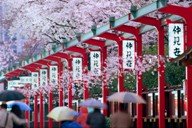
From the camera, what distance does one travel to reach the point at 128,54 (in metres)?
26.8

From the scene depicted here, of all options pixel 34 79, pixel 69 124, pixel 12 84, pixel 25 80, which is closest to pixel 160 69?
pixel 69 124

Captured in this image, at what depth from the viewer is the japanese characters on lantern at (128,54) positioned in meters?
26.7

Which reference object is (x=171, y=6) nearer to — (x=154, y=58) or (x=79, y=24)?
(x=154, y=58)

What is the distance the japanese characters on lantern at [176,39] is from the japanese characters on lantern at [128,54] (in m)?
5.26

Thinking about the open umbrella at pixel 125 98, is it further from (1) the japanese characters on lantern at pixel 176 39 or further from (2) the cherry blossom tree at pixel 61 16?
(2) the cherry blossom tree at pixel 61 16

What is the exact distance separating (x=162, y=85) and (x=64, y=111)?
8759 mm

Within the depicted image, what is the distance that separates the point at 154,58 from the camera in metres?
30.7

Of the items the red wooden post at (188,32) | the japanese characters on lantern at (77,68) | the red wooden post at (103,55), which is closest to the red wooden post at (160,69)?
the red wooden post at (188,32)

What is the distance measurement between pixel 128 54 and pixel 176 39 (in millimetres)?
5619

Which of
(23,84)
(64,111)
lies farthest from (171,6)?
(23,84)

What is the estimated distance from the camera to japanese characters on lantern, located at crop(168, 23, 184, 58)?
2123 cm

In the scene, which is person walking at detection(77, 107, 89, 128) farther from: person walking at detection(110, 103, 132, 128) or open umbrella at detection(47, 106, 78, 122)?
person walking at detection(110, 103, 132, 128)

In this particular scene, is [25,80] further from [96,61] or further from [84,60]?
[96,61]

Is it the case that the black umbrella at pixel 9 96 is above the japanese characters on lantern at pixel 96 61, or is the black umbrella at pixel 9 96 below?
below
